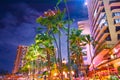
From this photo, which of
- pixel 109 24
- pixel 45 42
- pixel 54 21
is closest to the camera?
pixel 54 21

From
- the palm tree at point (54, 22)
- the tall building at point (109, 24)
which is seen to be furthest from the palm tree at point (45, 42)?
the tall building at point (109, 24)

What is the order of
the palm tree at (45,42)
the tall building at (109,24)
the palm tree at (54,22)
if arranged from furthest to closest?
the tall building at (109,24)
the palm tree at (45,42)
the palm tree at (54,22)

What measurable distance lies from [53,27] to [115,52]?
27.2 m

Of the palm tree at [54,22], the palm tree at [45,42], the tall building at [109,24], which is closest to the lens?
the palm tree at [54,22]

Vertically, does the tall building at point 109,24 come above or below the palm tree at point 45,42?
above

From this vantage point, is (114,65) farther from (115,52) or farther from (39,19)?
(39,19)

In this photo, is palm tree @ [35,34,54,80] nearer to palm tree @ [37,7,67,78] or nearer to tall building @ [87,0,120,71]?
palm tree @ [37,7,67,78]

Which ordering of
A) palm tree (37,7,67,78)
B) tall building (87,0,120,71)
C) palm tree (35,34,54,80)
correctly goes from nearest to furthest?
1. palm tree (37,7,67,78)
2. palm tree (35,34,54,80)
3. tall building (87,0,120,71)

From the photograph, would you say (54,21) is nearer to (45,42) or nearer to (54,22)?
(54,22)

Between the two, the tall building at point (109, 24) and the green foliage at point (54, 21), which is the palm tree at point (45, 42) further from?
the tall building at point (109, 24)

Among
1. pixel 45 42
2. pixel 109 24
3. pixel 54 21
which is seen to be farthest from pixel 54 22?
pixel 109 24

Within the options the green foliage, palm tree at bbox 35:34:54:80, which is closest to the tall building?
palm tree at bbox 35:34:54:80

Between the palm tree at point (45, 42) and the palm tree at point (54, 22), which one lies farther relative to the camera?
the palm tree at point (45, 42)

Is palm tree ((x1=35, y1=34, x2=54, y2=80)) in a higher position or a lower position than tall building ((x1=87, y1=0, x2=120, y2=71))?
lower
